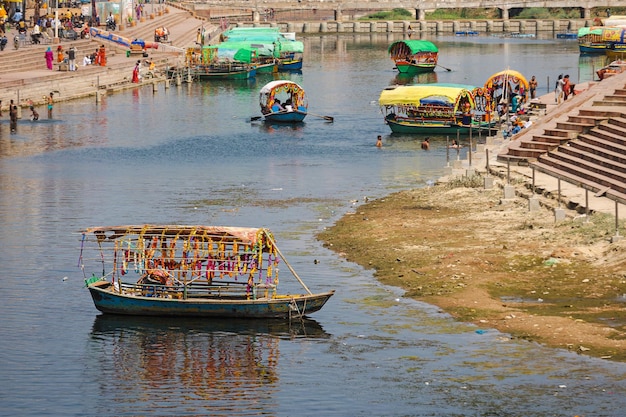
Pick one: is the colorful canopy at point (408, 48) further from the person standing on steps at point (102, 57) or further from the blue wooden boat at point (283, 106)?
the blue wooden boat at point (283, 106)

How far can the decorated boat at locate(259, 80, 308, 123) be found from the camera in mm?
84500

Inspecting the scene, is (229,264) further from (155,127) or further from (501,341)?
(155,127)

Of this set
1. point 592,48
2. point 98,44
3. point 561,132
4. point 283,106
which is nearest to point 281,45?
point 98,44

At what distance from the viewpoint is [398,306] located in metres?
38.2

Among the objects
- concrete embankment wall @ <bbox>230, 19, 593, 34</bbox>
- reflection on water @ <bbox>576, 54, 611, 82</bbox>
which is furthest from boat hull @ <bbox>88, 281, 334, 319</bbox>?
concrete embankment wall @ <bbox>230, 19, 593, 34</bbox>

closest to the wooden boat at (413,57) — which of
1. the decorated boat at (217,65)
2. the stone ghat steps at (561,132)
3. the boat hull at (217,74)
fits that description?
the decorated boat at (217,65)

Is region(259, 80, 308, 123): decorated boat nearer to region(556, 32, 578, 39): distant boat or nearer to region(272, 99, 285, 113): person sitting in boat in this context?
region(272, 99, 285, 113): person sitting in boat

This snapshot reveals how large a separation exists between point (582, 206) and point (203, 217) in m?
14.9

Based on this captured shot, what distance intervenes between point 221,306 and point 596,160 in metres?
20.4

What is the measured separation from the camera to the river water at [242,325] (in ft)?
102

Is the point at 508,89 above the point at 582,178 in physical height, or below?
above

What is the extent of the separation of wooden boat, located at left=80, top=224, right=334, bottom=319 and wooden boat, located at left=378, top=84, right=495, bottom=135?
125ft

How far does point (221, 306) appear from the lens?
121ft

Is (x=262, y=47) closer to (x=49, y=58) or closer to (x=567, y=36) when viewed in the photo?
(x=49, y=58)
